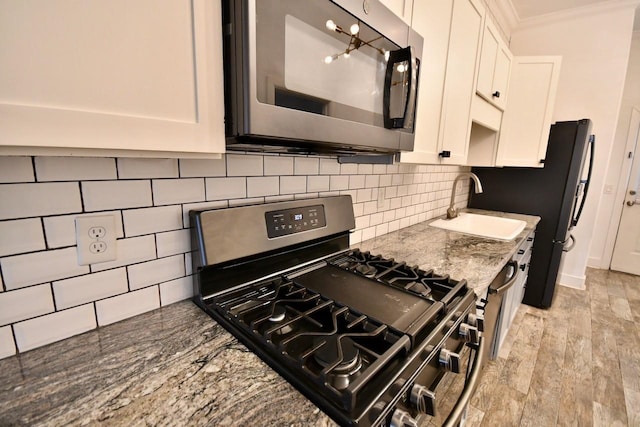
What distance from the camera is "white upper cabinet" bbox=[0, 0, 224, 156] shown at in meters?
0.35

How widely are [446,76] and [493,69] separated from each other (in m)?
0.85

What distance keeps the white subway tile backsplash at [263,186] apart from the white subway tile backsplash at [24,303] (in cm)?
53

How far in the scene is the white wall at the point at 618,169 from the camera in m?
3.20

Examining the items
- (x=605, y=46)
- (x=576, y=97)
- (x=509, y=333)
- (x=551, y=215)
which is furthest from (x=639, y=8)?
(x=509, y=333)

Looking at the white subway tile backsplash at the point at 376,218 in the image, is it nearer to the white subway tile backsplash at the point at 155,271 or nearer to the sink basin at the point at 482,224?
the sink basin at the point at 482,224

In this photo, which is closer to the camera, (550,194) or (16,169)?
(16,169)

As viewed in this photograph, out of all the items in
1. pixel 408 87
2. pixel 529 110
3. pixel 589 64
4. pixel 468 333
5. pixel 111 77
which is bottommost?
pixel 468 333

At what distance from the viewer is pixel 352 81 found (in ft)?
2.38

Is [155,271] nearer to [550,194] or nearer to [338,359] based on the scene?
[338,359]

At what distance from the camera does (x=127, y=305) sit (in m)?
0.71

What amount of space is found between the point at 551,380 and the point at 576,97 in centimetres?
270

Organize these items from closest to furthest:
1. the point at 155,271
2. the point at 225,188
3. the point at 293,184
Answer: the point at 155,271 → the point at 225,188 → the point at 293,184

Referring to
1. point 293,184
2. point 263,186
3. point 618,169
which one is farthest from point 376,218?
point 618,169

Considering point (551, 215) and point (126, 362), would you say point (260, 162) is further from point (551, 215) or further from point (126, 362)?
point (551, 215)
